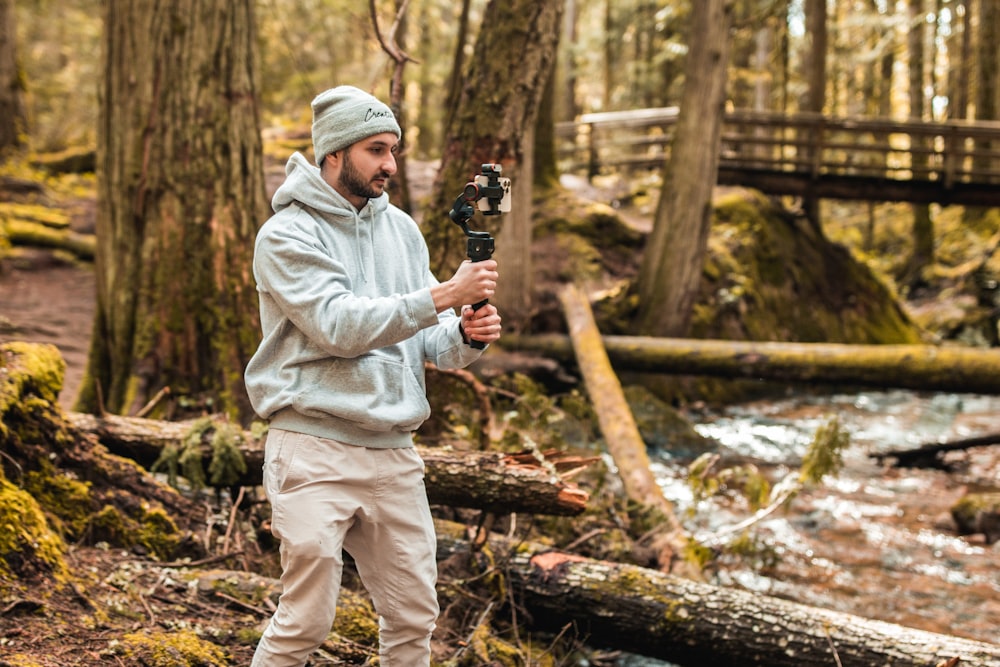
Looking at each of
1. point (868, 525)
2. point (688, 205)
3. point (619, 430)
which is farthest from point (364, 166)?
point (688, 205)

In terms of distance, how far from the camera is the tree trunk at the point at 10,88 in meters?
13.5

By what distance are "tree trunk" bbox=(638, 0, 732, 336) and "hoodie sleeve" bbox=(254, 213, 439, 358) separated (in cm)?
859

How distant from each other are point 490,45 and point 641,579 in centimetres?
354

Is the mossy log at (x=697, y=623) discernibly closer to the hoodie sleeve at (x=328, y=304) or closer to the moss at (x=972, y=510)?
the hoodie sleeve at (x=328, y=304)

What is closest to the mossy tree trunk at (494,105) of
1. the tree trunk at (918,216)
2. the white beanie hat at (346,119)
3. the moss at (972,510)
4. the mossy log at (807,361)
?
the white beanie hat at (346,119)

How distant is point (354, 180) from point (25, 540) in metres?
1.98

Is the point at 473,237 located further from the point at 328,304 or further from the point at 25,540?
the point at 25,540

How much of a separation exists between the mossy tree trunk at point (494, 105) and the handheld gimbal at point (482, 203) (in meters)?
2.86

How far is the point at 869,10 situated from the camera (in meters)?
21.4

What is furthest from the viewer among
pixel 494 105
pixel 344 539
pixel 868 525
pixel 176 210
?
pixel 868 525

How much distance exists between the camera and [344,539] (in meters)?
2.90

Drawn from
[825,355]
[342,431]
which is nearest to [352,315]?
[342,431]

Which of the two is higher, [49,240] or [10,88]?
[10,88]

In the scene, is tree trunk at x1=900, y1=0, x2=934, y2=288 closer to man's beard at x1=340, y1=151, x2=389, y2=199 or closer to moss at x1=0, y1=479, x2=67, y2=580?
man's beard at x1=340, y1=151, x2=389, y2=199
